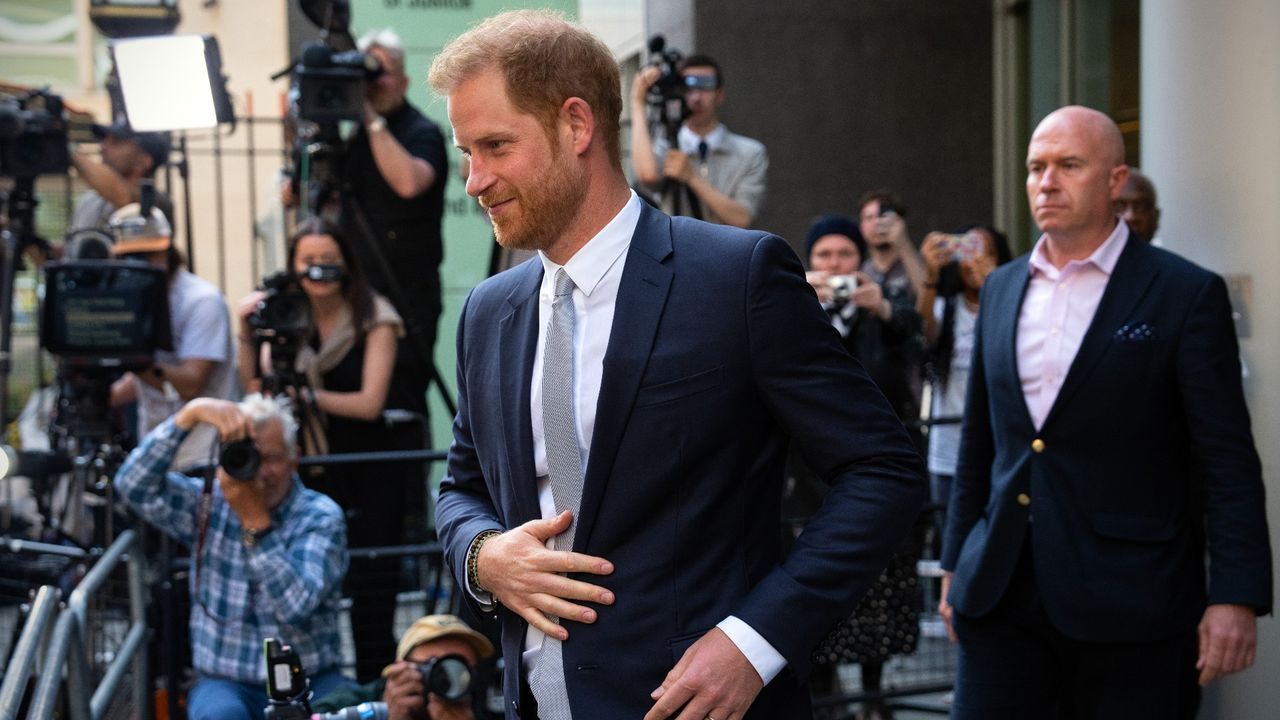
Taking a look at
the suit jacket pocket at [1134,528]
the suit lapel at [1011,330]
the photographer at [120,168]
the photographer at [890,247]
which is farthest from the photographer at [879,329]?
the photographer at [120,168]

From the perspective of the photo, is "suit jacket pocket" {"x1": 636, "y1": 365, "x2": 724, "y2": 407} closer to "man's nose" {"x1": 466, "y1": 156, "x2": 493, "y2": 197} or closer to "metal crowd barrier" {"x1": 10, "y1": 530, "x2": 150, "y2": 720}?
"man's nose" {"x1": 466, "y1": 156, "x2": 493, "y2": 197}

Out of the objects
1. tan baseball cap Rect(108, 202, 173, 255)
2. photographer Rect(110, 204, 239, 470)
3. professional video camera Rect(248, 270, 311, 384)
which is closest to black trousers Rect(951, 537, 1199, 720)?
professional video camera Rect(248, 270, 311, 384)

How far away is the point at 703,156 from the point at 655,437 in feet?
15.4

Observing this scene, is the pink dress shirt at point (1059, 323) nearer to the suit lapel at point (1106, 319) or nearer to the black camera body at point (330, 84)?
the suit lapel at point (1106, 319)

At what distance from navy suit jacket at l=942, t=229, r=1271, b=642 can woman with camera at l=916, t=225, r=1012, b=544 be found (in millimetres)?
2447

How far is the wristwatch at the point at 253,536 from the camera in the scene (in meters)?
4.76

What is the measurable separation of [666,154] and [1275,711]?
330cm

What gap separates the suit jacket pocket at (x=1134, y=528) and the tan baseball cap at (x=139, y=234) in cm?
406

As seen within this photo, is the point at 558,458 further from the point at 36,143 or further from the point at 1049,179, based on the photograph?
the point at 36,143

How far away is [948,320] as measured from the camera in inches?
253

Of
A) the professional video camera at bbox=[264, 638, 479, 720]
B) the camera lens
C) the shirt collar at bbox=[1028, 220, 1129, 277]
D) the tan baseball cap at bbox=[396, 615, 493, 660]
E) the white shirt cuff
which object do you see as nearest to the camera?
the white shirt cuff

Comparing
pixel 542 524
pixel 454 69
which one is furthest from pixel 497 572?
pixel 454 69

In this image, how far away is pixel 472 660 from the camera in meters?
4.46

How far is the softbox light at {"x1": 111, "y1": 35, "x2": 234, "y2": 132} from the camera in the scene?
20.0ft
